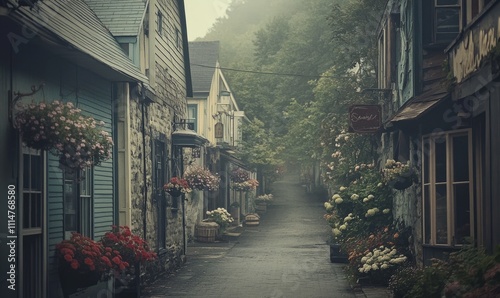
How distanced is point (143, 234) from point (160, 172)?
3213 millimetres

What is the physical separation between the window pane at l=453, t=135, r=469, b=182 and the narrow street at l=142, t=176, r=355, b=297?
3974 millimetres

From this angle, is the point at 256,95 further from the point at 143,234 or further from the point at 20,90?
the point at 20,90

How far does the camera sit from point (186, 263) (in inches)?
977

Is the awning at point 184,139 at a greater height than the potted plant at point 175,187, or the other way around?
the awning at point 184,139

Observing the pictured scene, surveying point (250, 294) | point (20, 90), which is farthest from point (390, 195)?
point (20, 90)

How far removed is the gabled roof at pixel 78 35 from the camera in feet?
35.6

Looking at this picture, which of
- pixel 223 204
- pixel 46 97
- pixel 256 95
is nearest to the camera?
pixel 46 97

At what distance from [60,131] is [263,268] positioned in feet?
41.7

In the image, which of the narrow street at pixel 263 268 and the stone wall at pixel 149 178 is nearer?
the narrow street at pixel 263 268

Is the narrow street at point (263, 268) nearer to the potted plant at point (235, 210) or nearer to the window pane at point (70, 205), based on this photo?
the potted plant at point (235, 210)

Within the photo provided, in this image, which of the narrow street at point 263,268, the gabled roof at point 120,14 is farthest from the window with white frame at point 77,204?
the gabled roof at point 120,14

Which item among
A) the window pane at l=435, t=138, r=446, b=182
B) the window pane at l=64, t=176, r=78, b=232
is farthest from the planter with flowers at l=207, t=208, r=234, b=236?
the window pane at l=64, t=176, r=78, b=232

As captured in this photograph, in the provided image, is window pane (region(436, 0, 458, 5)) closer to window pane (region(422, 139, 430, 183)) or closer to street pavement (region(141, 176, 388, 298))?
window pane (region(422, 139, 430, 183))

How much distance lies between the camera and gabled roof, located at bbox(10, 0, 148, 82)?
10.9 meters
